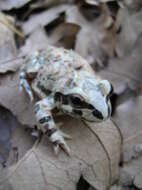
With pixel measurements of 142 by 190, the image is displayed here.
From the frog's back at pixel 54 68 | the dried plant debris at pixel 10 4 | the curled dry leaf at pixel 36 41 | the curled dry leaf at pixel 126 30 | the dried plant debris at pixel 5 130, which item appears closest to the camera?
the dried plant debris at pixel 5 130

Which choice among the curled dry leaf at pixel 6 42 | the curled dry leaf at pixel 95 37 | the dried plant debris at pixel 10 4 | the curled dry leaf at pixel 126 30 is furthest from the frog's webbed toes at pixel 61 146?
the dried plant debris at pixel 10 4

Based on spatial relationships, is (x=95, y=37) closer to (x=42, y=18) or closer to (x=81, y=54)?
(x=81, y=54)

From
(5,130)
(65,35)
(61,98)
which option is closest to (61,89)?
(61,98)

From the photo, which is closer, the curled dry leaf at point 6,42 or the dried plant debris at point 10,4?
the curled dry leaf at point 6,42

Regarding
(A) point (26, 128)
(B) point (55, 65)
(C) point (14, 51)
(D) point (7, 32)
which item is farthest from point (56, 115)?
(D) point (7, 32)

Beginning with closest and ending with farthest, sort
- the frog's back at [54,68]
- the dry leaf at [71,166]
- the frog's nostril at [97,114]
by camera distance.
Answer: the dry leaf at [71,166] → the frog's nostril at [97,114] → the frog's back at [54,68]

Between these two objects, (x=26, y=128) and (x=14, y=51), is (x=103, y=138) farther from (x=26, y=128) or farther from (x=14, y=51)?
(x=14, y=51)

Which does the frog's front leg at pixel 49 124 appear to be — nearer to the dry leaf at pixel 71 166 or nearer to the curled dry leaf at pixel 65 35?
the dry leaf at pixel 71 166

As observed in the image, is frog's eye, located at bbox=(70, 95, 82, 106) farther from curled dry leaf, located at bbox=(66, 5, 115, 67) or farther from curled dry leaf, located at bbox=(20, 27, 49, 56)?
curled dry leaf, located at bbox=(20, 27, 49, 56)

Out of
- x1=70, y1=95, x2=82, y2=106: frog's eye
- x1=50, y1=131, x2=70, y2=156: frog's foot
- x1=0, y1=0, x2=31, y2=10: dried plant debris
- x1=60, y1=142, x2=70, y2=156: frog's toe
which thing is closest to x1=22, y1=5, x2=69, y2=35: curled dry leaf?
x1=0, y1=0, x2=31, y2=10: dried plant debris
